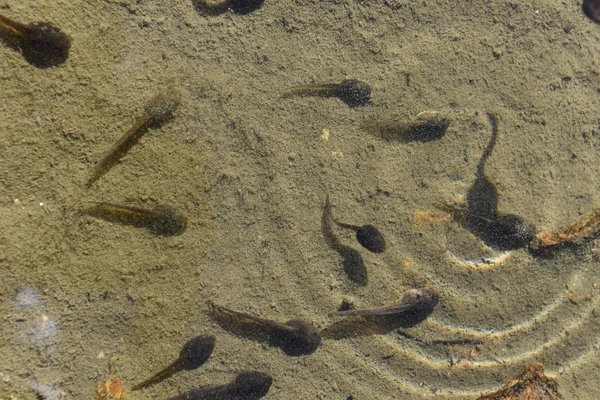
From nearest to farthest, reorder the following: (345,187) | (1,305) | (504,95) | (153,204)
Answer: (1,305) → (153,204) → (345,187) → (504,95)

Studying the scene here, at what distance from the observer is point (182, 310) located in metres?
3.53

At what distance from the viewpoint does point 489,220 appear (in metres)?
→ 4.06

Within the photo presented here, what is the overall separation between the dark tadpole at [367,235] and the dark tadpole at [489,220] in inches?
28.5

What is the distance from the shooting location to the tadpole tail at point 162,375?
3404 millimetres

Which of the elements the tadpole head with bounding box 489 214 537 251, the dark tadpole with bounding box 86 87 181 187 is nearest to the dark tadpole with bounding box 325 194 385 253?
the tadpole head with bounding box 489 214 537 251

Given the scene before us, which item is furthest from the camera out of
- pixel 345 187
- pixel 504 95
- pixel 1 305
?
pixel 504 95

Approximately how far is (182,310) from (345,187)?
1.61 m

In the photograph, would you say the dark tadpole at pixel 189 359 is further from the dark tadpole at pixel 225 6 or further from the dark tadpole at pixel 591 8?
the dark tadpole at pixel 591 8

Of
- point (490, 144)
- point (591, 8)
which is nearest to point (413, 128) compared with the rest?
point (490, 144)

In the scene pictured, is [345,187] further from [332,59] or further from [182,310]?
[182,310]

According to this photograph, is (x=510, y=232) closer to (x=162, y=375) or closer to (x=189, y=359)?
(x=189, y=359)

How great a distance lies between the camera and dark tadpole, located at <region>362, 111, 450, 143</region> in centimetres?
395

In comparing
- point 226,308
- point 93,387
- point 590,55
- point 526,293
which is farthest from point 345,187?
point 590,55

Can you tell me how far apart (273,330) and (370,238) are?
3.46ft
